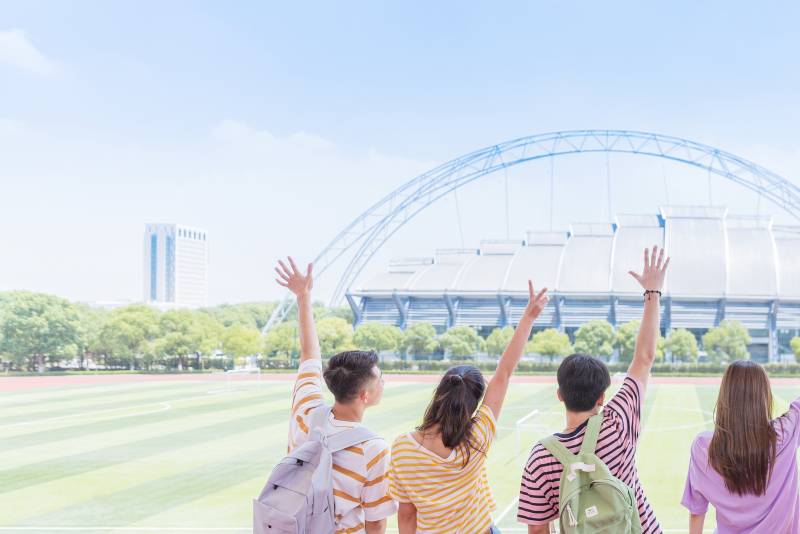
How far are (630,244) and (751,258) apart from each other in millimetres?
12411

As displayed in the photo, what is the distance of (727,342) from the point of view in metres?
63.9

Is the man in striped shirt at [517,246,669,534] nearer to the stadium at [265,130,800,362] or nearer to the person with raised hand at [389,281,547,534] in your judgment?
the person with raised hand at [389,281,547,534]

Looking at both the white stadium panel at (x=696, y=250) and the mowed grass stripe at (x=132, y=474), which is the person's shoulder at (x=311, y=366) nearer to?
the mowed grass stripe at (x=132, y=474)

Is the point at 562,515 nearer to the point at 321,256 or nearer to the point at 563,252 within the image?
the point at 321,256

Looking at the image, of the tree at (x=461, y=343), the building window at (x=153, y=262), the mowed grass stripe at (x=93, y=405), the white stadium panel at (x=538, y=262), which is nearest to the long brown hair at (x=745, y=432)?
the mowed grass stripe at (x=93, y=405)

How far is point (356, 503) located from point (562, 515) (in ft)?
3.36

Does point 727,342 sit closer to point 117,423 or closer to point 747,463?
point 117,423

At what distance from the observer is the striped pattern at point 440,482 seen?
4066 mm

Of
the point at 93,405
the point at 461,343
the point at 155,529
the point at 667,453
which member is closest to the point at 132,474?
the point at 155,529

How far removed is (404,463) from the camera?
13.4ft

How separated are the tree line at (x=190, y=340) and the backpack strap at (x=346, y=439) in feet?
183

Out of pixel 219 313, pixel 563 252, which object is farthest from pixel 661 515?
pixel 219 313

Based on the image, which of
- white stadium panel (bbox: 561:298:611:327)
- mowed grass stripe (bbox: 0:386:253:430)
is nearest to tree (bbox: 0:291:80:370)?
mowed grass stripe (bbox: 0:386:253:430)

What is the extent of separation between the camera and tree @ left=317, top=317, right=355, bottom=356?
64.8 metres
